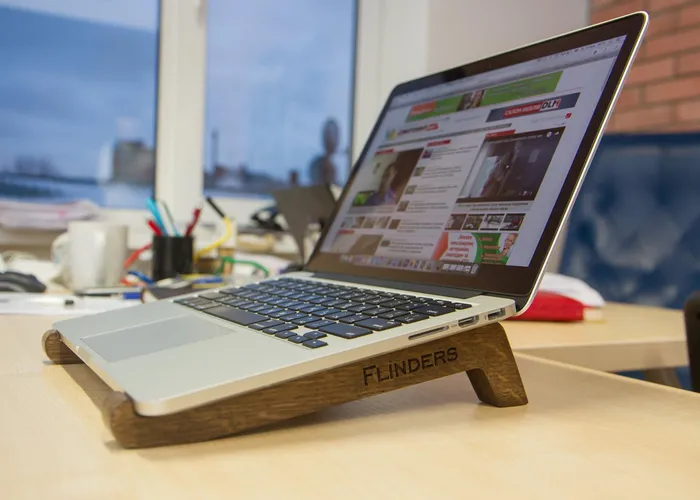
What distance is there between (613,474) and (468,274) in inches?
8.6

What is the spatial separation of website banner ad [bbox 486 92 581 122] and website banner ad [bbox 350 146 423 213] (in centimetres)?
11

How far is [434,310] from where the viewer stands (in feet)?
1.58

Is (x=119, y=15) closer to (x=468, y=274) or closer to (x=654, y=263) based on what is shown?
(x=654, y=263)

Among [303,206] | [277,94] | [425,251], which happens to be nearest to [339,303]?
[425,251]

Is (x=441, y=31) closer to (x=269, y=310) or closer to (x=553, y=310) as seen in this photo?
(x=553, y=310)

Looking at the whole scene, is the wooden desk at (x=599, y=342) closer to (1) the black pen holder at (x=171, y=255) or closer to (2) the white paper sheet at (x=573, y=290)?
(2) the white paper sheet at (x=573, y=290)

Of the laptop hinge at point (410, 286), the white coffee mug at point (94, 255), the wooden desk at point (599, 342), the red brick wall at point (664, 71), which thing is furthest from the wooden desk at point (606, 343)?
the red brick wall at point (664, 71)

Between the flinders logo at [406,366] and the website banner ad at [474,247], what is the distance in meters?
0.10

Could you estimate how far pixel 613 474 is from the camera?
370 mm

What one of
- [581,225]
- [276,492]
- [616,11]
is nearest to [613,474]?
[276,492]

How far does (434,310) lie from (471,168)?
19 centimetres

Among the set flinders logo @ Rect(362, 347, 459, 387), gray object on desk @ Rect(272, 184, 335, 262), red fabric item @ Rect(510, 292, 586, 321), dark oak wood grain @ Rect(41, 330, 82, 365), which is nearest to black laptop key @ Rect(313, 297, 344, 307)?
flinders logo @ Rect(362, 347, 459, 387)

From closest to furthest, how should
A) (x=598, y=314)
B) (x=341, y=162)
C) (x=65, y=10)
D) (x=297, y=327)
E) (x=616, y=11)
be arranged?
(x=297, y=327)
(x=598, y=314)
(x=65, y=10)
(x=616, y=11)
(x=341, y=162)

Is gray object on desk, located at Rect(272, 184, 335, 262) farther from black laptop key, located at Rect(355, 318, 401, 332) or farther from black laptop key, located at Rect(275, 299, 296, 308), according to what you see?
black laptop key, located at Rect(355, 318, 401, 332)
